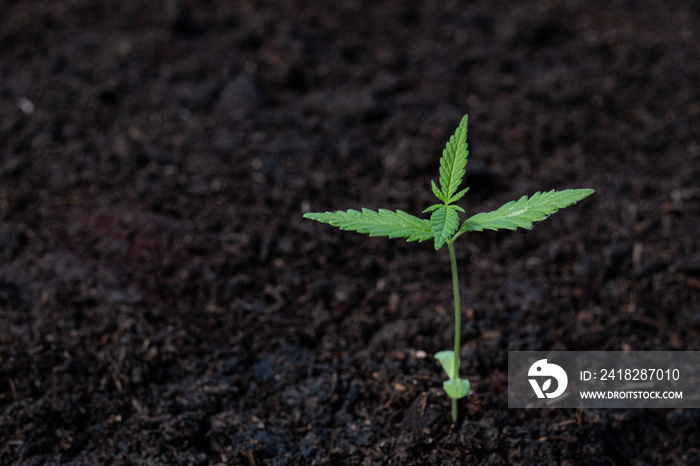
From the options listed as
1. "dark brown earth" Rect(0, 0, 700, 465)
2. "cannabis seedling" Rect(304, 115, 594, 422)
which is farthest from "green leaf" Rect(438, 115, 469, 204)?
"dark brown earth" Rect(0, 0, 700, 465)

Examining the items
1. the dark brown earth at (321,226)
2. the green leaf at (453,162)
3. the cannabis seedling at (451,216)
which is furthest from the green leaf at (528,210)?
the dark brown earth at (321,226)

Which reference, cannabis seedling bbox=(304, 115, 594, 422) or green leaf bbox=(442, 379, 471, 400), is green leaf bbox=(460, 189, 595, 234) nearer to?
cannabis seedling bbox=(304, 115, 594, 422)

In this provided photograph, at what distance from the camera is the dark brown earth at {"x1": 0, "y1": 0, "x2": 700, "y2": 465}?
2193mm

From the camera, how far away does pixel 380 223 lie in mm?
1707

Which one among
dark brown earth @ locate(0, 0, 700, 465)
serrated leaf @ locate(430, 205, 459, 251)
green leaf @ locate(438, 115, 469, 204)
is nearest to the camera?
serrated leaf @ locate(430, 205, 459, 251)

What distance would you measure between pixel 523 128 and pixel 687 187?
0.86 m

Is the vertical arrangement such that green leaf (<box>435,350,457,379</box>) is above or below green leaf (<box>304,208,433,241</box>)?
below

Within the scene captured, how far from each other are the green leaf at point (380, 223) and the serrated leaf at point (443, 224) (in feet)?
0.13

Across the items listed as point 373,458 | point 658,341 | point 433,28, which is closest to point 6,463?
point 373,458

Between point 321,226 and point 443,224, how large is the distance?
141cm

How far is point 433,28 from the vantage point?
14.2 ft

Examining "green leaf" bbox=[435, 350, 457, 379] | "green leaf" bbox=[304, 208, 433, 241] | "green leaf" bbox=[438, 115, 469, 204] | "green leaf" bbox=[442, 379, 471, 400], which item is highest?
"green leaf" bbox=[438, 115, 469, 204]

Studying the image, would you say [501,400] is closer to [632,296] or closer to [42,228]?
[632,296]

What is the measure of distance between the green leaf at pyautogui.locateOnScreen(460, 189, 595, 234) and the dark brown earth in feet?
2.32
